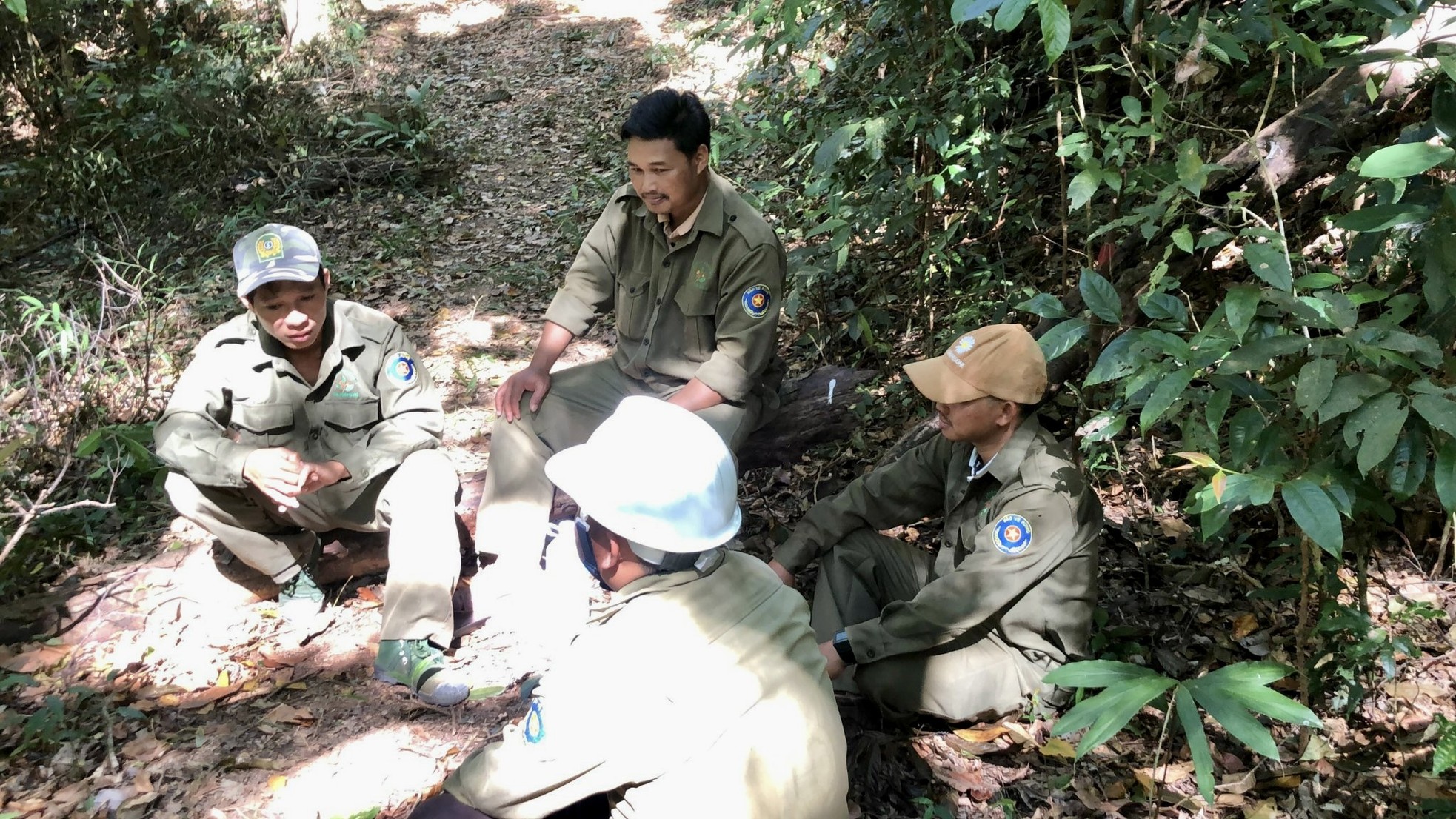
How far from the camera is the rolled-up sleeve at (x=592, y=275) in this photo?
418 cm

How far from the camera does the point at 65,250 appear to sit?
6875 mm

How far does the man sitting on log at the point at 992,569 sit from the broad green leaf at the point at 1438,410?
3.56ft

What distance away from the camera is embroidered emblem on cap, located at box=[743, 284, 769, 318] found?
3881 millimetres

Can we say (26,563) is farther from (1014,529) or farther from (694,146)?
(1014,529)

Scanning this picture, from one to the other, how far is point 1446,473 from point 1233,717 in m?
0.76

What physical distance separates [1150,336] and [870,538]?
4.90 feet

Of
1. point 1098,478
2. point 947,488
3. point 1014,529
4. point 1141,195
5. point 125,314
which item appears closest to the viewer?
point 1014,529

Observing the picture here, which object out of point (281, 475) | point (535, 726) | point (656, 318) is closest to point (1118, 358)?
point (535, 726)

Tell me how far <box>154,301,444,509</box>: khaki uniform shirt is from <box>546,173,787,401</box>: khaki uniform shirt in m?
0.75

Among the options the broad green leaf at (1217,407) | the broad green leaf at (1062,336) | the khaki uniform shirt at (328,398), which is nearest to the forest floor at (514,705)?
the khaki uniform shirt at (328,398)

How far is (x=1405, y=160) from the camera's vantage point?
74.2 inches

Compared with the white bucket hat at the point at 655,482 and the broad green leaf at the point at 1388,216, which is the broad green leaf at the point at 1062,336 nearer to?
the broad green leaf at the point at 1388,216

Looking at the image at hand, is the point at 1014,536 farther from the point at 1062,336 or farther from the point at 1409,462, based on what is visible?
the point at 1409,462

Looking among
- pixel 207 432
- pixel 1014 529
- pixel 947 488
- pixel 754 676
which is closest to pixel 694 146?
pixel 947 488
